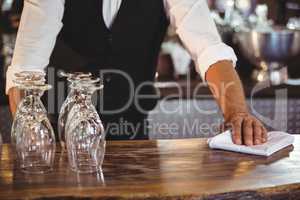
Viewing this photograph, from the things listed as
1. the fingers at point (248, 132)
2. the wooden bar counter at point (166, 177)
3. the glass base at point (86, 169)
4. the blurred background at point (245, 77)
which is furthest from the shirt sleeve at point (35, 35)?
the blurred background at point (245, 77)

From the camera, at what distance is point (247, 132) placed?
6.10ft

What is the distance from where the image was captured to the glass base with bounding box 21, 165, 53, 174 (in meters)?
1.61

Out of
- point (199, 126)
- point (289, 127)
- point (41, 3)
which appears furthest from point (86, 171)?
point (289, 127)

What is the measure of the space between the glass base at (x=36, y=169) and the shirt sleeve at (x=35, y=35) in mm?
592

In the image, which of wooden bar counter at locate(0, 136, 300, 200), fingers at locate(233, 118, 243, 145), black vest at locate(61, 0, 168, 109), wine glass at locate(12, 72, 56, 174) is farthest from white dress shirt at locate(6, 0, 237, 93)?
wine glass at locate(12, 72, 56, 174)

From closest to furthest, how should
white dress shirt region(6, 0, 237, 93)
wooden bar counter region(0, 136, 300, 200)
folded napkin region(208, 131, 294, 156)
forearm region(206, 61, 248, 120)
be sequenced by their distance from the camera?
wooden bar counter region(0, 136, 300, 200), folded napkin region(208, 131, 294, 156), forearm region(206, 61, 248, 120), white dress shirt region(6, 0, 237, 93)

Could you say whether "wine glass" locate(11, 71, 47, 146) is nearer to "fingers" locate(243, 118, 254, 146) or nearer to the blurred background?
"fingers" locate(243, 118, 254, 146)

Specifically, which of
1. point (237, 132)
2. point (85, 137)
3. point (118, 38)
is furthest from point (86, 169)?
point (118, 38)

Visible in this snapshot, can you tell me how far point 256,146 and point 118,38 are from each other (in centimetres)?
85

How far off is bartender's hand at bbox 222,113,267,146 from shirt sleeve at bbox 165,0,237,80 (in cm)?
28

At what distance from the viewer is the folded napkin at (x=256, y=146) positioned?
1.80m

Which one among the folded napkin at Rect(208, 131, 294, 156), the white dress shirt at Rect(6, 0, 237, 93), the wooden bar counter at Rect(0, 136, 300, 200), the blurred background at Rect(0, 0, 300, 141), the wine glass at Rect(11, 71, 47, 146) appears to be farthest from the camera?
the blurred background at Rect(0, 0, 300, 141)

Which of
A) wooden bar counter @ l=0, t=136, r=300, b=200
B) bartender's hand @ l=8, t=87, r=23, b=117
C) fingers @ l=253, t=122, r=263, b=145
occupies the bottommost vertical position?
wooden bar counter @ l=0, t=136, r=300, b=200

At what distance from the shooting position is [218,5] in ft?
17.0
